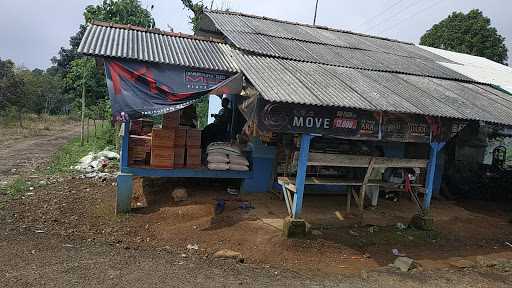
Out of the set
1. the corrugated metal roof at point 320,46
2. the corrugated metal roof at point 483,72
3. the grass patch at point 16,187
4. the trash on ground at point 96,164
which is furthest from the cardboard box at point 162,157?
the corrugated metal roof at point 483,72

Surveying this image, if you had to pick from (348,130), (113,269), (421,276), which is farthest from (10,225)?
(421,276)

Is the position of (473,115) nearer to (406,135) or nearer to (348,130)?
(406,135)

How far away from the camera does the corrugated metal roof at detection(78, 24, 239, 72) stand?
749 cm

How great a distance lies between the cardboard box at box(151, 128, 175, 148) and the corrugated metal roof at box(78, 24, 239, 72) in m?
A: 1.40

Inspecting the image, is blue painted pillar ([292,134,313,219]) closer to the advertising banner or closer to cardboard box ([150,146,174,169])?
the advertising banner

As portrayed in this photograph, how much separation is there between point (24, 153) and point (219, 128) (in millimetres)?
9397

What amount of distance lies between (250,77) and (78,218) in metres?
4.13

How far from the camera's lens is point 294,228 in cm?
678

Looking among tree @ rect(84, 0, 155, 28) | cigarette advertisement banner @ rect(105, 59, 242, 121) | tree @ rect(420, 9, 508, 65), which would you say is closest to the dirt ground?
cigarette advertisement banner @ rect(105, 59, 242, 121)

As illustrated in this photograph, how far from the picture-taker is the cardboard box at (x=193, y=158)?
8508 millimetres

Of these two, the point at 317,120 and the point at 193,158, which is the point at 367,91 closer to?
the point at 317,120

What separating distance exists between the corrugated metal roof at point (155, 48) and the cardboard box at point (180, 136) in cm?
138

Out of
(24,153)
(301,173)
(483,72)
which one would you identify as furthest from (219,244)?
(24,153)

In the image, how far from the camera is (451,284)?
5.79 meters
